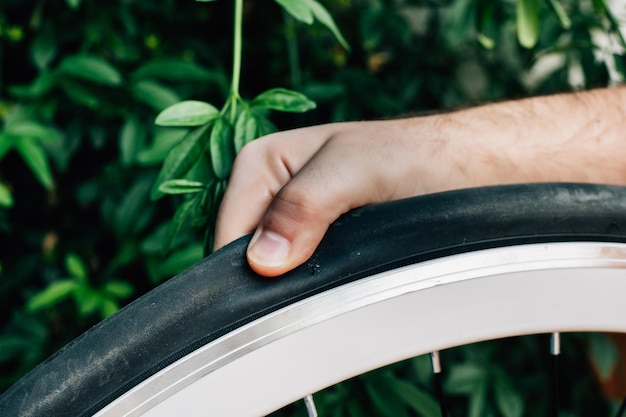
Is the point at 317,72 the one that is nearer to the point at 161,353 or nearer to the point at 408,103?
the point at 408,103

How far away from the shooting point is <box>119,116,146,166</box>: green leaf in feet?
2.82

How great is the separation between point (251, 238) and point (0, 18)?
2.21 feet

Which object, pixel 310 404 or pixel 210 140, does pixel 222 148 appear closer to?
pixel 210 140

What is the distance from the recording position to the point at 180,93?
915mm

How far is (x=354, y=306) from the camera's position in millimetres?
394

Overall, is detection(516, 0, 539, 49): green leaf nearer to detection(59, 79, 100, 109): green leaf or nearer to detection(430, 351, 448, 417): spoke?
detection(430, 351, 448, 417): spoke

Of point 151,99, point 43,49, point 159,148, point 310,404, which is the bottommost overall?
point 310,404

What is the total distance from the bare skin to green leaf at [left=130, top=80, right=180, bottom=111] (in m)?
0.37

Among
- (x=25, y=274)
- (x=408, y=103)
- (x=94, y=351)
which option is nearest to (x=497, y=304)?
(x=94, y=351)

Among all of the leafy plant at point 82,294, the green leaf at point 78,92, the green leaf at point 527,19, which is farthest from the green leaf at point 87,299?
the green leaf at point 527,19

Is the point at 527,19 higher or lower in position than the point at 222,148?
higher

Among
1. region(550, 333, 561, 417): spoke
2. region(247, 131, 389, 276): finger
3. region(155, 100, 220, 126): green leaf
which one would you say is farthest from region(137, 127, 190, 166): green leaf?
region(550, 333, 561, 417): spoke

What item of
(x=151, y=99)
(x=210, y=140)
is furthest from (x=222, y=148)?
(x=151, y=99)

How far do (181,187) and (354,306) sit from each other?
0.18 meters
